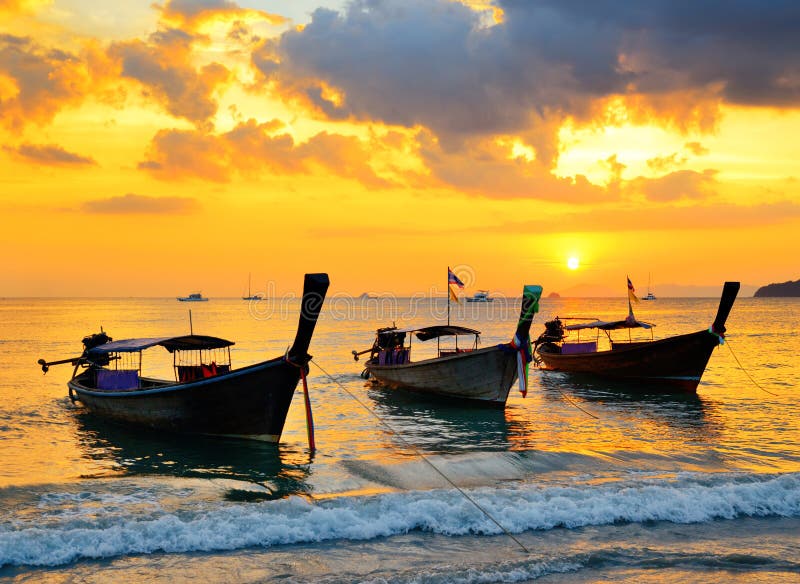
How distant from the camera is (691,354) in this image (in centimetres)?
2859

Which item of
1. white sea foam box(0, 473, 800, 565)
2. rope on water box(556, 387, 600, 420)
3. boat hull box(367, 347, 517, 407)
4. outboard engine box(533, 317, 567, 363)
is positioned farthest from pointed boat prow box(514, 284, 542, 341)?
outboard engine box(533, 317, 567, 363)

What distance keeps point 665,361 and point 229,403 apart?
66.7 feet

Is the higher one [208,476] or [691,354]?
[691,354]

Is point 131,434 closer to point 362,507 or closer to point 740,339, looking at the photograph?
point 362,507

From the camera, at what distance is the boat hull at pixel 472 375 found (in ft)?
77.0

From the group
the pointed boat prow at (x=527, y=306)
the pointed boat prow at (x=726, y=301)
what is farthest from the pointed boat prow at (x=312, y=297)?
the pointed boat prow at (x=726, y=301)

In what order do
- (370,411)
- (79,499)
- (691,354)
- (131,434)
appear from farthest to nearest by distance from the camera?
(691,354) → (370,411) → (131,434) → (79,499)

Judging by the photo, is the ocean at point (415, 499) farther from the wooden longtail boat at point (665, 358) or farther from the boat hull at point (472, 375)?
the wooden longtail boat at point (665, 358)

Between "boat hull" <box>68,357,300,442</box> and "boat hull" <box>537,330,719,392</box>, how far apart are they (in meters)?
18.6

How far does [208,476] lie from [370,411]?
8.92 metres

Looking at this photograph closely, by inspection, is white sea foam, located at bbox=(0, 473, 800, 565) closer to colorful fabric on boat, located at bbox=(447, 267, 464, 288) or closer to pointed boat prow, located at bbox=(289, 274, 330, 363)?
pointed boat prow, located at bbox=(289, 274, 330, 363)

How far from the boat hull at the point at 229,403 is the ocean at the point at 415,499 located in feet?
1.56

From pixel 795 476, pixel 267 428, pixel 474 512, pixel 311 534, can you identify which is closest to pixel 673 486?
pixel 795 476

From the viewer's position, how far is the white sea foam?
10695 millimetres
